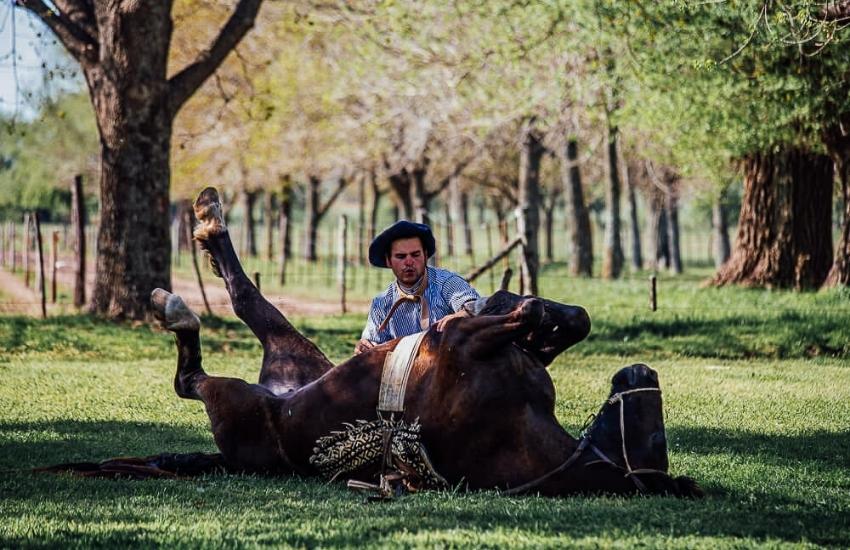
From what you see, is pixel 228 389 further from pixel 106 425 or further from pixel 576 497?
pixel 106 425

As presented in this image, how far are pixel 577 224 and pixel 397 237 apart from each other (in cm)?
2872

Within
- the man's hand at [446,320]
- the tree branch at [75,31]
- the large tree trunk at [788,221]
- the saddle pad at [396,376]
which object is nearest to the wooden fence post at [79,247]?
the tree branch at [75,31]

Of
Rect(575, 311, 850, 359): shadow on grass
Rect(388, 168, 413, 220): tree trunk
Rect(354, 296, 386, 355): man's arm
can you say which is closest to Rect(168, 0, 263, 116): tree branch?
Rect(575, 311, 850, 359): shadow on grass

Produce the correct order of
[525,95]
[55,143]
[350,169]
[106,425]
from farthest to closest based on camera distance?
1. [55,143]
2. [350,169]
3. [525,95]
4. [106,425]

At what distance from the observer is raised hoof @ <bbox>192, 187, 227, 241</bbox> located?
26.6ft

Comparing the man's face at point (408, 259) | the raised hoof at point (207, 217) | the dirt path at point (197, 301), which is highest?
the raised hoof at point (207, 217)

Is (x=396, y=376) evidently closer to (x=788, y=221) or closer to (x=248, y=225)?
(x=788, y=221)

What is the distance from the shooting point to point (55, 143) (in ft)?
199

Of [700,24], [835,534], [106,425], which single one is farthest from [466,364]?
[700,24]

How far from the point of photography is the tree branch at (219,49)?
59.9ft

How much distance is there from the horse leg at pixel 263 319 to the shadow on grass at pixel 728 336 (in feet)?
29.1

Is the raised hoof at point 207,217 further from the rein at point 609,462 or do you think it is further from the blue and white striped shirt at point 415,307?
the rein at point 609,462

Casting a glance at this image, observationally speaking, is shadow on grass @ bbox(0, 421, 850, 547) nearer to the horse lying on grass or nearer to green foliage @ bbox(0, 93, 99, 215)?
the horse lying on grass

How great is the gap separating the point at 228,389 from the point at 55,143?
56912mm
